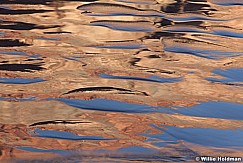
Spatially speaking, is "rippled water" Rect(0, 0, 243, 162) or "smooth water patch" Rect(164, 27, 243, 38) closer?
"rippled water" Rect(0, 0, 243, 162)

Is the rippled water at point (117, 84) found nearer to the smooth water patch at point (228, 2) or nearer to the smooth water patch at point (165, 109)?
the smooth water patch at point (165, 109)

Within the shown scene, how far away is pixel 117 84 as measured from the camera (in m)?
4.44

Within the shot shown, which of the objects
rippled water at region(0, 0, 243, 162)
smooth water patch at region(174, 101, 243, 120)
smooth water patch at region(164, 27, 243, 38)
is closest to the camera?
rippled water at region(0, 0, 243, 162)

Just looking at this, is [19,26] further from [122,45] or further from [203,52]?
[203,52]

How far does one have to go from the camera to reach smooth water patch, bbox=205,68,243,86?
→ 466cm

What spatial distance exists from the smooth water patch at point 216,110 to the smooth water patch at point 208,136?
0.25m

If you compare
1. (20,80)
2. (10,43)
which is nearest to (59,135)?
(20,80)

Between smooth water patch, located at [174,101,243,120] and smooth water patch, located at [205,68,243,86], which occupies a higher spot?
smooth water patch, located at [174,101,243,120]

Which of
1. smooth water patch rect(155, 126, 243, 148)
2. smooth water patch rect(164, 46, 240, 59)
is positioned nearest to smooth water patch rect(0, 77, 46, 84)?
smooth water patch rect(155, 126, 243, 148)

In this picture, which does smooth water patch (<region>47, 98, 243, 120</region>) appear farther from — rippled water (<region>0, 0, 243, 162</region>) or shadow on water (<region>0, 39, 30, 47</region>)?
shadow on water (<region>0, 39, 30, 47</region>)

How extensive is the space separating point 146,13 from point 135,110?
11.4 ft

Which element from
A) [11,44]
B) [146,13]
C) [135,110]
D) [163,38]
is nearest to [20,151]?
[135,110]

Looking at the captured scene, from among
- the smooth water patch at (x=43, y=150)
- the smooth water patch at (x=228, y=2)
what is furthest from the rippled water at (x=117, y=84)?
the smooth water patch at (x=228, y=2)

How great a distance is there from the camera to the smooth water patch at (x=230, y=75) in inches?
183
